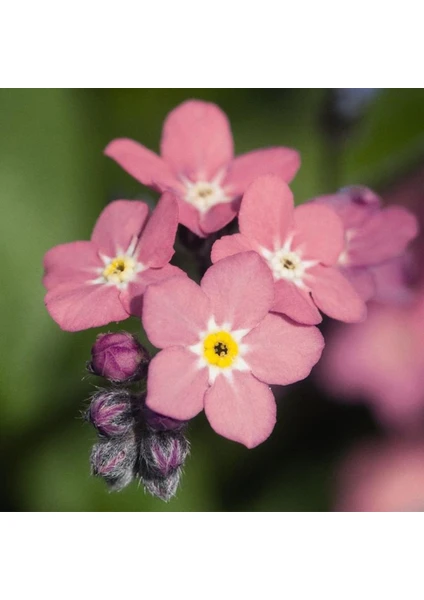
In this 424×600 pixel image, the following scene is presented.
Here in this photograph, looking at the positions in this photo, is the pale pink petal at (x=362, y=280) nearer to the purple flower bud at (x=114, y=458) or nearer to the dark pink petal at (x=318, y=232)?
the dark pink petal at (x=318, y=232)

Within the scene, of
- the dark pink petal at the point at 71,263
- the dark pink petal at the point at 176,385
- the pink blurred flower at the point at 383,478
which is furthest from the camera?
the pink blurred flower at the point at 383,478

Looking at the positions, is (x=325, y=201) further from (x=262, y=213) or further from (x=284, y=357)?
(x=284, y=357)

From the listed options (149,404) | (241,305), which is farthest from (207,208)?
(149,404)

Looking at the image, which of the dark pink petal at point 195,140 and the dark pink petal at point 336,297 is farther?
the dark pink petal at point 195,140

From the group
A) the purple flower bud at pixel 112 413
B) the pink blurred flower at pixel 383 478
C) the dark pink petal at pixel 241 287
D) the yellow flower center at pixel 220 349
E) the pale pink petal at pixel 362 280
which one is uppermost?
the dark pink petal at pixel 241 287

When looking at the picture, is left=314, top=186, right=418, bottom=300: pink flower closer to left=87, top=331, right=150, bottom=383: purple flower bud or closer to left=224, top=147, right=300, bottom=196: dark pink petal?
left=224, top=147, right=300, bottom=196: dark pink petal

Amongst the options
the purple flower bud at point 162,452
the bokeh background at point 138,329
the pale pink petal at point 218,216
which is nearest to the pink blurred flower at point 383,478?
the bokeh background at point 138,329
